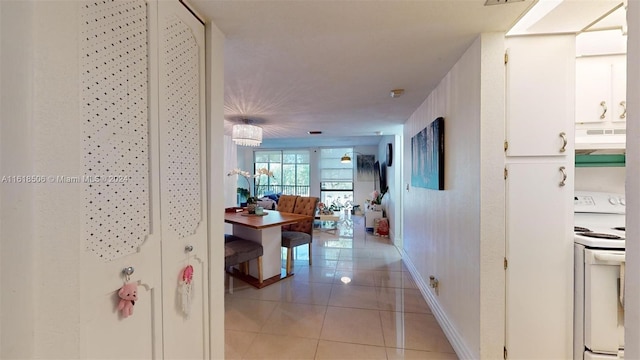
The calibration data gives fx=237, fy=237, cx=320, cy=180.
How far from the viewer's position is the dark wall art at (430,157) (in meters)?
2.08

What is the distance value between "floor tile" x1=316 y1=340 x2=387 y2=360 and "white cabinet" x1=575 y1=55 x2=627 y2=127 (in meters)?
2.19

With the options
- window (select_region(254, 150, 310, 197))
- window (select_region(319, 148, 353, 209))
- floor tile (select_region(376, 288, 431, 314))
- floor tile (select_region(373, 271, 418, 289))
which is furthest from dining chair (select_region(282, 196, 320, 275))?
window (select_region(254, 150, 310, 197))

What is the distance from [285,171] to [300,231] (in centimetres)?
482

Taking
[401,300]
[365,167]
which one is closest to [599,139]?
[401,300]

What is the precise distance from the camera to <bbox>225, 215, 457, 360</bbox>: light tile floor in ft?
6.07

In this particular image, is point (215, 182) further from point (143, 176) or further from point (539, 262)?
point (539, 262)

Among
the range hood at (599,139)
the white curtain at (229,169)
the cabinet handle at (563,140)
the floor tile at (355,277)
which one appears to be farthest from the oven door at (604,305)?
the white curtain at (229,169)

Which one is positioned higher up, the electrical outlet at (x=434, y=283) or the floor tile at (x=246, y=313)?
the electrical outlet at (x=434, y=283)

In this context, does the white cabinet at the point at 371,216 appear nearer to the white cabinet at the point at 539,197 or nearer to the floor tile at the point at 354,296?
the floor tile at the point at 354,296

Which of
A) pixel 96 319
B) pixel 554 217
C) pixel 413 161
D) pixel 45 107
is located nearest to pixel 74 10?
pixel 45 107

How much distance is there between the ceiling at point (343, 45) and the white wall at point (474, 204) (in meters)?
0.22

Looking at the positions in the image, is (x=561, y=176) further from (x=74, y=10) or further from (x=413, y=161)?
(x=74, y=10)

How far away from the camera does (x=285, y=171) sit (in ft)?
27.8

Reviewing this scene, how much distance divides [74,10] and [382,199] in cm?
594
